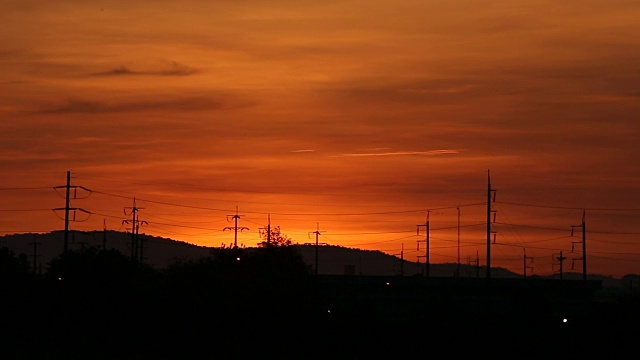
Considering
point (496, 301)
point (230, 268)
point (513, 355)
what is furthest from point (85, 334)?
point (496, 301)

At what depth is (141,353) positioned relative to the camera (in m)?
88.1

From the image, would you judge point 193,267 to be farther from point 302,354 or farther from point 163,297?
point 302,354

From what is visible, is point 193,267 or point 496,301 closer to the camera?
point 193,267

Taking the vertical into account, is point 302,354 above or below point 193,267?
below

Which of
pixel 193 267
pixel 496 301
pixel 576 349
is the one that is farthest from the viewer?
pixel 496 301

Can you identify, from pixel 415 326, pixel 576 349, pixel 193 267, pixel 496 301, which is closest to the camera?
pixel 576 349

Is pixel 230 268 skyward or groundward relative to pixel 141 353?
skyward

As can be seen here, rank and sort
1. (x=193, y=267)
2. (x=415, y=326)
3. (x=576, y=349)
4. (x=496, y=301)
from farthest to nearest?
1. (x=496, y=301)
2. (x=193, y=267)
3. (x=415, y=326)
4. (x=576, y=349)

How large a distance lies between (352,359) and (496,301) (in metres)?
57.0

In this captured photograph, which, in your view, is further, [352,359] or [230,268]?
[230,268]

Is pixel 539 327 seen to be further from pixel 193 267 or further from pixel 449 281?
pixel 449 281

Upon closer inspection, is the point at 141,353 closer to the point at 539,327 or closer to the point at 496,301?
the point at 539,327

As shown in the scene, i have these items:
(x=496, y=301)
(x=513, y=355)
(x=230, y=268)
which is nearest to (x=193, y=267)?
(x=230, y=268)

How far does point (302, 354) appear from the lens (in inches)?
3413
